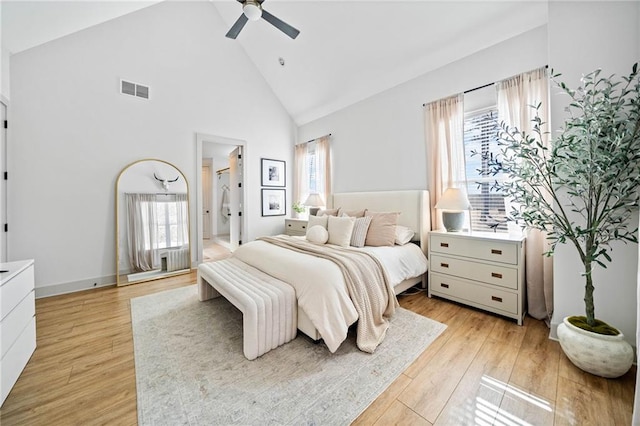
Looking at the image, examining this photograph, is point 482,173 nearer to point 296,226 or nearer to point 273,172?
point 296,226

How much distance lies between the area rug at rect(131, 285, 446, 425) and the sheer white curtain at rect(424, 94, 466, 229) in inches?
66.2

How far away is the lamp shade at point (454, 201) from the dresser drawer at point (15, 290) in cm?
359

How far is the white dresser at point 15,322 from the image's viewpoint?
1447 millimetres

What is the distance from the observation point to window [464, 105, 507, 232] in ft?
9.07

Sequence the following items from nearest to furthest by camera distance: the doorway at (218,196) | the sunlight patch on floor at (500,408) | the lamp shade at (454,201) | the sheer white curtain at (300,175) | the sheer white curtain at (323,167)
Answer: the sunlight patch on floor at (500,408) < the lamp shade at (454,201) < the doorway at (218,196) < the sheer white curtain at (323,167) < the sheer white curtain at (300,175)

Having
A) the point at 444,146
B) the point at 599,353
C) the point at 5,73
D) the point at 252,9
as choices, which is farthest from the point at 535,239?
the point at 5,73

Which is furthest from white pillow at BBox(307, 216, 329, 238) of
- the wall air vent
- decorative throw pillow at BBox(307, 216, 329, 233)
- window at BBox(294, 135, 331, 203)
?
the wall air vent

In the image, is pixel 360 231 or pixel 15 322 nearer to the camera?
pixel 15 322

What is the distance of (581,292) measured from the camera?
75.3 inches

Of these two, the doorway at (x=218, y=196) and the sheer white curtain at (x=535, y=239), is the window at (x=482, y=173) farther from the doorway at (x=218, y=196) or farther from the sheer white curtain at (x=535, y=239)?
the doorway at (x=218, y=196)

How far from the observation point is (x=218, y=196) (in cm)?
698

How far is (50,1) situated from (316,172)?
3869mm

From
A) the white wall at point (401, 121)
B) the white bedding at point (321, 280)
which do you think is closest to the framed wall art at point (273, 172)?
the white wall at point (401, 121)

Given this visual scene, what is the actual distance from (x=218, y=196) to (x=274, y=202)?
2.54 metres
